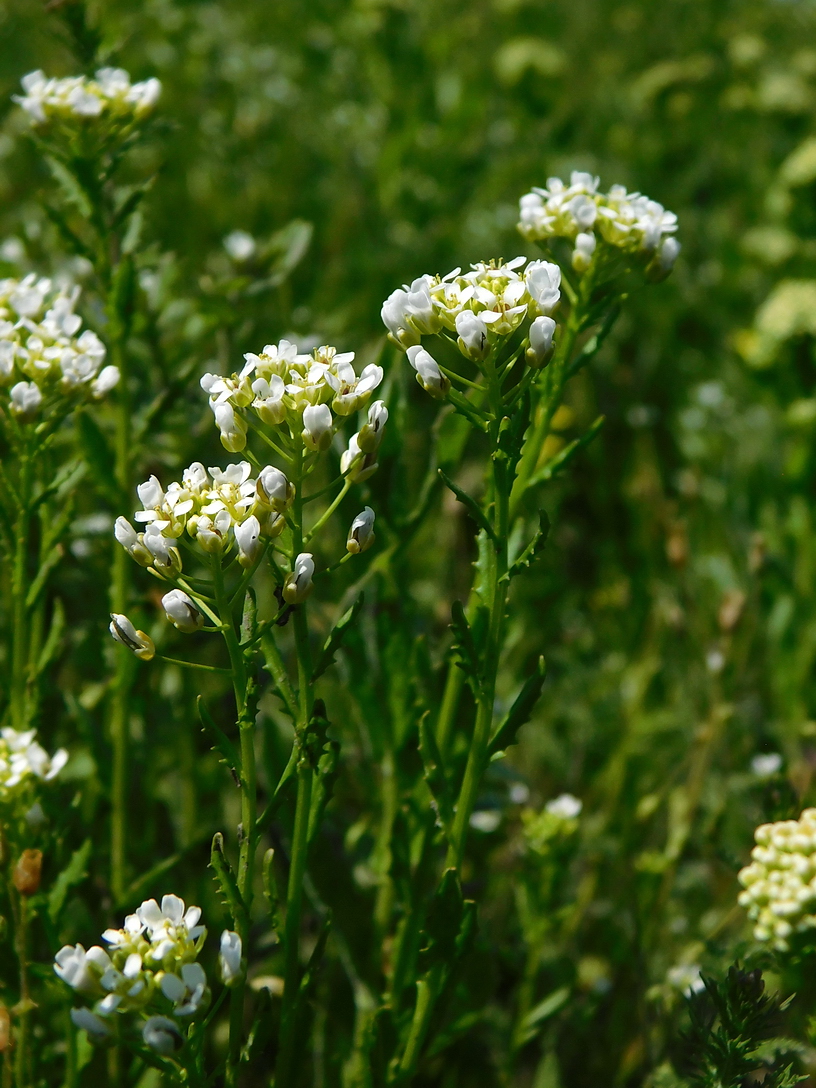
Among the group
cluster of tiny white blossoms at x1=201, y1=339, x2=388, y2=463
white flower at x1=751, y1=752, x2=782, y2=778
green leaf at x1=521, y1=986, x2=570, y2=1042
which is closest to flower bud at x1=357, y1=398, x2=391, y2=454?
cluster of tiny white blossoms at x1=201, y1=339, x2=388, y2=463

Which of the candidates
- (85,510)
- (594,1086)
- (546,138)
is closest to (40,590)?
(85,510)

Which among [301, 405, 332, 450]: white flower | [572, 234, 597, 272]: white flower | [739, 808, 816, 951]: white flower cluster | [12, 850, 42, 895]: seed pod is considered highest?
[572, 234, 597, 272]: white flower

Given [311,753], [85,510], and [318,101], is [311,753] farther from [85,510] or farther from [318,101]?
[318,101]

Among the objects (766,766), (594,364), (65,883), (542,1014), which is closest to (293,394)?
(65,883)

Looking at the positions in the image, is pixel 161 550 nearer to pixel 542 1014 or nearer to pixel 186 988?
pixel 186 988

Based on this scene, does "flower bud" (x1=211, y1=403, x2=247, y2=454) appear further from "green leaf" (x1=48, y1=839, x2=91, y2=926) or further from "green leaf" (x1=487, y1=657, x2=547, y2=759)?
"green leaf" (x1=48, y1=839, x2=91, y2=926)

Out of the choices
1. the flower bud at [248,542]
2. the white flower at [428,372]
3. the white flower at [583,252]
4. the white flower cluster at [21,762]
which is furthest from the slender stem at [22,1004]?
the white flower at [583,252]

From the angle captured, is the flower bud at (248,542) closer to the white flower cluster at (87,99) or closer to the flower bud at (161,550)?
the flower bud at (161,550)
